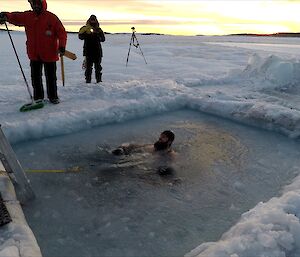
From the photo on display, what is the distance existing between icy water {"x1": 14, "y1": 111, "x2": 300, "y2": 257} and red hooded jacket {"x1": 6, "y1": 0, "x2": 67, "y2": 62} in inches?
74.2

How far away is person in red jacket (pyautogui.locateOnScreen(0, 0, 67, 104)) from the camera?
23.2 feet

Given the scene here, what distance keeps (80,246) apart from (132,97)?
5431 millimetres

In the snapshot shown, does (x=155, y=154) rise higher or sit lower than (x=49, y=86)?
lower

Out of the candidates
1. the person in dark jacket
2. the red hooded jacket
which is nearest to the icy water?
the red hooded jacket

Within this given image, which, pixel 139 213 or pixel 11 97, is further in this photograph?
pixel 11 97

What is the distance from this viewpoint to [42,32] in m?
7.14

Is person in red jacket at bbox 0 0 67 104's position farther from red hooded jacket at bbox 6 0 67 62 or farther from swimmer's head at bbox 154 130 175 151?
swimmer's head at bbox 154 130 175 151

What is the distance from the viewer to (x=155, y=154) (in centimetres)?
584

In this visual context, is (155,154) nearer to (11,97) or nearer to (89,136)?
(89,136)

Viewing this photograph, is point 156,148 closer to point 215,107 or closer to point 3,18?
point 215,107

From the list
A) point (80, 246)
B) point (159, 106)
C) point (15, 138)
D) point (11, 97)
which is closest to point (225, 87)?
point (159, 106)

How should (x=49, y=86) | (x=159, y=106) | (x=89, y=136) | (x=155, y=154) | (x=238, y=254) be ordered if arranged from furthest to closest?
(x=159, y=106)
(x=49, y=86)
(x=89, y=136)
(x=155, y=154)
(x=238, y=254)

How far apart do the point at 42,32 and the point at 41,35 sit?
6 cm

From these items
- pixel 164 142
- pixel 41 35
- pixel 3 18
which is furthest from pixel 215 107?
pixel 3 18
